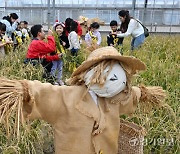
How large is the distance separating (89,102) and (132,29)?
11.8 feet

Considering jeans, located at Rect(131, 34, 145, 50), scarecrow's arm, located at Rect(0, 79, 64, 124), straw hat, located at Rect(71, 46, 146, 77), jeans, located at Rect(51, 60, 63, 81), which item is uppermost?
straw hat, located at Rect(71, 46, 146, 77)

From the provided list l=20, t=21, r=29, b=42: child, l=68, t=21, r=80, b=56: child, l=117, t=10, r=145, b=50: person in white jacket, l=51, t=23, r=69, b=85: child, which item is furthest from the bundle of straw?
l=20, t=21, r=29, b=42: child

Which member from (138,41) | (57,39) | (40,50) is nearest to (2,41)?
(57,39)

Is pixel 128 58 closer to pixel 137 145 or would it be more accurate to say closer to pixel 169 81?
pixel 137 145

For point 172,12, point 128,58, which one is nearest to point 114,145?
point 128,58

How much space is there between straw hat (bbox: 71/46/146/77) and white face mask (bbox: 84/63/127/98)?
0.11 feet

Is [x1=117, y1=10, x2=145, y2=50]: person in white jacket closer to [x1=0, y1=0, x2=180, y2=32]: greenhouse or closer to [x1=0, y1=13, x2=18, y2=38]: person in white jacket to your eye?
[x1=0, y1=13, x2=18, y2=38]: person in white jacket

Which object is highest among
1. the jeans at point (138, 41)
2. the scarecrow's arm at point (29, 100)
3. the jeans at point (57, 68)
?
the scarecrow's arm at point (29, 100)

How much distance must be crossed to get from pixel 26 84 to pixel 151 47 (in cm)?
399

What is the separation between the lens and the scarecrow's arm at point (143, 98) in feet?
5.74

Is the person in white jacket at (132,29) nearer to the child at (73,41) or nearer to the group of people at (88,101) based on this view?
the child at (73,41)

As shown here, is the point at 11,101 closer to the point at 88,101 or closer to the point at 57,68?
the point at 88,101

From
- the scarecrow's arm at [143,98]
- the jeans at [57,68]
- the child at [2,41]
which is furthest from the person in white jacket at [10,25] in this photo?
the scarecrow's arm at [143,98]

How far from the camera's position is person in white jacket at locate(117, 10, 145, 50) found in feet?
16.5
